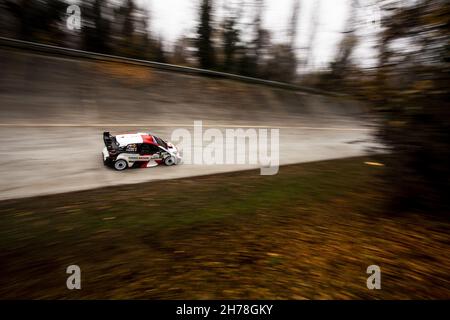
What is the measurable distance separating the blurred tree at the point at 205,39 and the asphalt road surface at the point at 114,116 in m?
4.02

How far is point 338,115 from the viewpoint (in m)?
22.9

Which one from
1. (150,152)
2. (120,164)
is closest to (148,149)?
(150,152)

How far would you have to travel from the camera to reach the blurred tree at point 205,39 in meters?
25.3

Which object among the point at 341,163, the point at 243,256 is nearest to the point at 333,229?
the point at 243,256

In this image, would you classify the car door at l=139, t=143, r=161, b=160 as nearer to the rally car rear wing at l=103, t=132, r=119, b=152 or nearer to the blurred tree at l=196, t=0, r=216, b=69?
the rally car rear wing at l=103, t=132, r=119, b=152

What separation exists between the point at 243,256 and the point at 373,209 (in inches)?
146

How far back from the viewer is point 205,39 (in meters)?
25.3

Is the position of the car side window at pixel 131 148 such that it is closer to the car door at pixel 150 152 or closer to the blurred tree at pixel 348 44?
the car door at pixel 150 152

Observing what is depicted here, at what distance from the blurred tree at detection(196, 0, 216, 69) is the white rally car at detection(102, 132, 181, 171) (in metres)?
16.6

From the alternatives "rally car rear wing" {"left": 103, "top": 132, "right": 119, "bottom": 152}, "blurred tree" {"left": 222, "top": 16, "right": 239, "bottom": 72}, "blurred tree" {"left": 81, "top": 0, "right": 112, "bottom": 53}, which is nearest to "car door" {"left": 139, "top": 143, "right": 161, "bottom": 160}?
"rally car rear wing" {"left": 103, "top": 132, "right": 119, "bottom": 152}

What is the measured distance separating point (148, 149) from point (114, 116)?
21.9 ft

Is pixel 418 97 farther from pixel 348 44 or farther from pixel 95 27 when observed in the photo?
pixel 95 27

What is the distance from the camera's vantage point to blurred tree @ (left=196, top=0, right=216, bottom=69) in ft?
83.0
